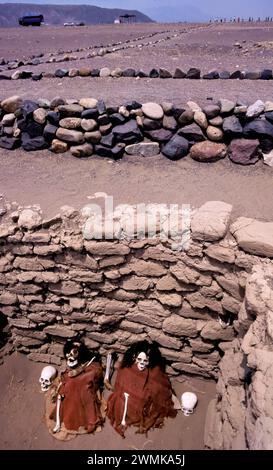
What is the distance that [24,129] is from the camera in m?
6.04

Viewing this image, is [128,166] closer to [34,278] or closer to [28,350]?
[34,278]

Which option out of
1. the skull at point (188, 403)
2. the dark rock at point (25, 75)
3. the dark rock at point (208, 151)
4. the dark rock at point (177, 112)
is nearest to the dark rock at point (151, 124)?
the dark rock at point (177, 112)

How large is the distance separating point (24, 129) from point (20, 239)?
8.59 feet

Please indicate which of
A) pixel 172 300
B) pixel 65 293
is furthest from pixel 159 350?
pixel 65 293

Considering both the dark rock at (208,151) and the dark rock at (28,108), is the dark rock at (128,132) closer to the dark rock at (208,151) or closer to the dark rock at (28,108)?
the dark rock at (208,151)

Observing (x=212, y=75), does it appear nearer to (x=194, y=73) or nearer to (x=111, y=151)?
(x=194, y=73)

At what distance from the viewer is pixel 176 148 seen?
5387 millimetres

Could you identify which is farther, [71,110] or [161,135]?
[71,110]

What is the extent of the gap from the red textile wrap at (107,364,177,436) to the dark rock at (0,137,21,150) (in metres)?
4.15

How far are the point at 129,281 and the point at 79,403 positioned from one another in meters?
1.56

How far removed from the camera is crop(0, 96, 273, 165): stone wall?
16.9ft

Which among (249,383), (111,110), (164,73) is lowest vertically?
(249,383)

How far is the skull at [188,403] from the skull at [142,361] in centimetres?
64

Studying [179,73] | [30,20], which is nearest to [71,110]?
[179,73]
